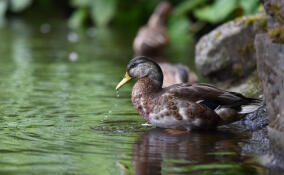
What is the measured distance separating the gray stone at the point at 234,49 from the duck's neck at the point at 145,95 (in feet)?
7.47

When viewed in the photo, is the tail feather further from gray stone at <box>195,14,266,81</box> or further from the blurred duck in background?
the blurred duck in background

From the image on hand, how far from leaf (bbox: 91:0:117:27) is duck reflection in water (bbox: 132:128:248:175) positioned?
43.8 feet

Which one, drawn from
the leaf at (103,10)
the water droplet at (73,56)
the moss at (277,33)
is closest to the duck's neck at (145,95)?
the moss at (277,33)

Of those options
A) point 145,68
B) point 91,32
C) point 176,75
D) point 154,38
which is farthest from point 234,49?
point 91,32

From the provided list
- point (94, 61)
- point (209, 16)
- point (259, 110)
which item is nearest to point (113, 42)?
point (209, 16)

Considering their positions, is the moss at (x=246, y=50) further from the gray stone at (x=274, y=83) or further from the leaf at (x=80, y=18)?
the leaf at (x=80, y=18)

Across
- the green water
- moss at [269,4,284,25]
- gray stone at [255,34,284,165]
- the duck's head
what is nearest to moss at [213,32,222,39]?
the green water

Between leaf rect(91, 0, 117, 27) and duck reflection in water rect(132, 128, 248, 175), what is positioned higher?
leaf rect(91, 0, 117, 27)

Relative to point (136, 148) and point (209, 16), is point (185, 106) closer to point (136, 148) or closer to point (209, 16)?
point (136, 148)

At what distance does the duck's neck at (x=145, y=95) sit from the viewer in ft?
21.0

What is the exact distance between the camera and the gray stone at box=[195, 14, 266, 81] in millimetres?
8711

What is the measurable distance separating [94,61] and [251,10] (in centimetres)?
382

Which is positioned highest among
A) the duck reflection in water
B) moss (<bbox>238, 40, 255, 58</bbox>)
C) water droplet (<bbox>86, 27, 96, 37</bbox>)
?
water droplet (<bbox>86, 27, 96, 37</bbox>)

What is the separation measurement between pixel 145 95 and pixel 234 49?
2.65 meters
